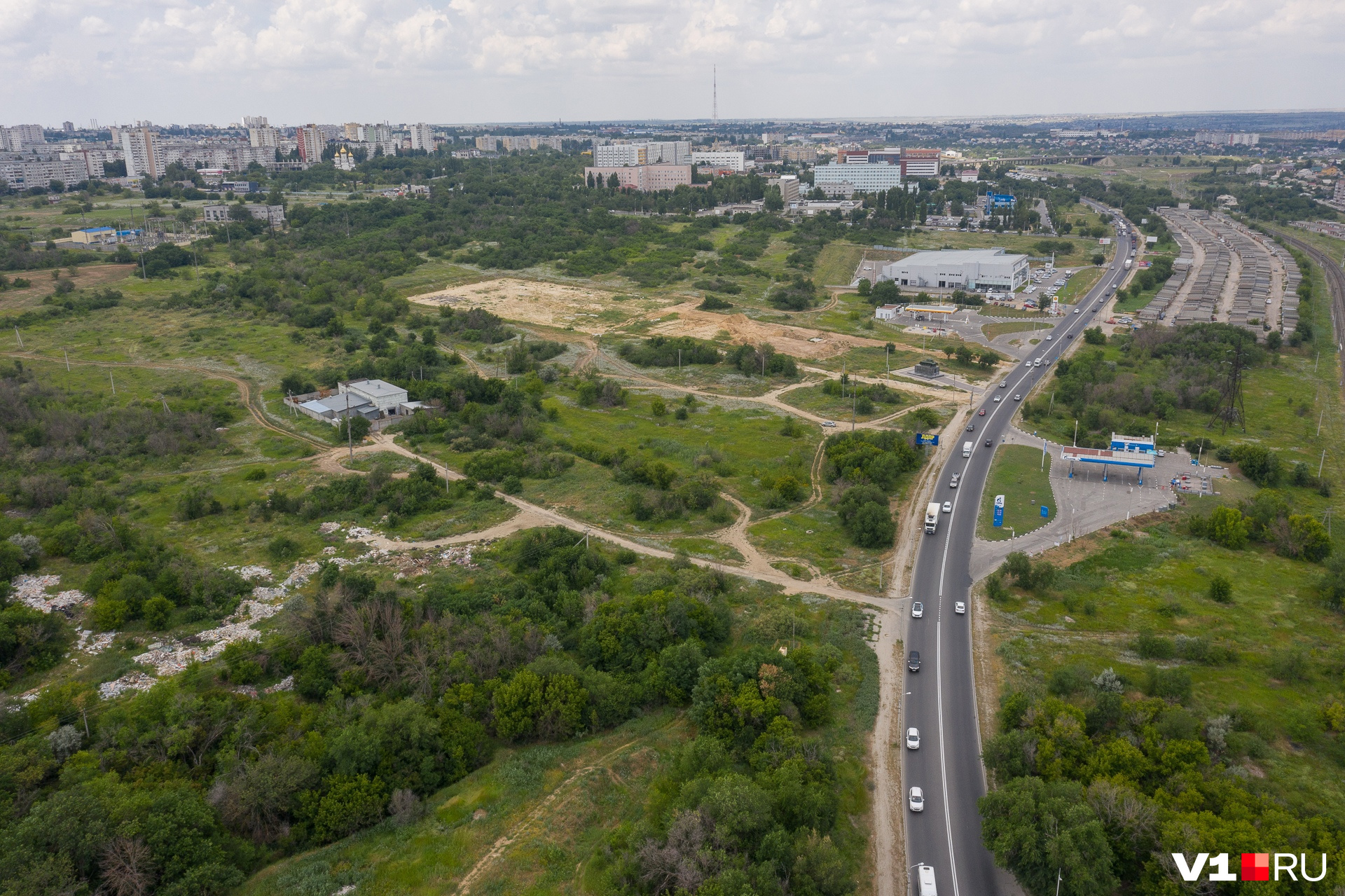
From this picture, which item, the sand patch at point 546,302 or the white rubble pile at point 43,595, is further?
the sand patch at point 546,302

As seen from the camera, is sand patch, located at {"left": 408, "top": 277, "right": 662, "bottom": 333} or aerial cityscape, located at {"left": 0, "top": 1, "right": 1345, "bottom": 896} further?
sand patch, located at {"left": 408, "top": 277, "right": 662, "bottom": 333}

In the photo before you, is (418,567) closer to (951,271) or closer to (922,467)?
(922,467)

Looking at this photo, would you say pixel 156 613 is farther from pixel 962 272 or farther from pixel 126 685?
pixel 962 272

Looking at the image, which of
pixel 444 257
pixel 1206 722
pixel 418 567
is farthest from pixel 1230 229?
pixel 418 567

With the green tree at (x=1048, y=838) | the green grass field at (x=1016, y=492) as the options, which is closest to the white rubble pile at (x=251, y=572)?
the green tree at (x=1048, y=838)

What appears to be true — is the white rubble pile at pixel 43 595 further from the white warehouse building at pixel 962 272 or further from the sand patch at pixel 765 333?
the white warehouse building at pixel 962 272

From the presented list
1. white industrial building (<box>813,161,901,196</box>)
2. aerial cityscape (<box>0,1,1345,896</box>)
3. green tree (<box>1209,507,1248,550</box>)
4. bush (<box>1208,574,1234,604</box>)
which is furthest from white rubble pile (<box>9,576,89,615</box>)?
white industrial building (<box>813,161,901,196</box>)

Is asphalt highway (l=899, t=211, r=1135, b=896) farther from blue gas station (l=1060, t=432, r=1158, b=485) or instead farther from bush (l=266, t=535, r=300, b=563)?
bush (l=266, t=535, r=300, b=563)

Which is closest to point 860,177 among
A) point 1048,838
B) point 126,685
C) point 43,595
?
point 43,595
